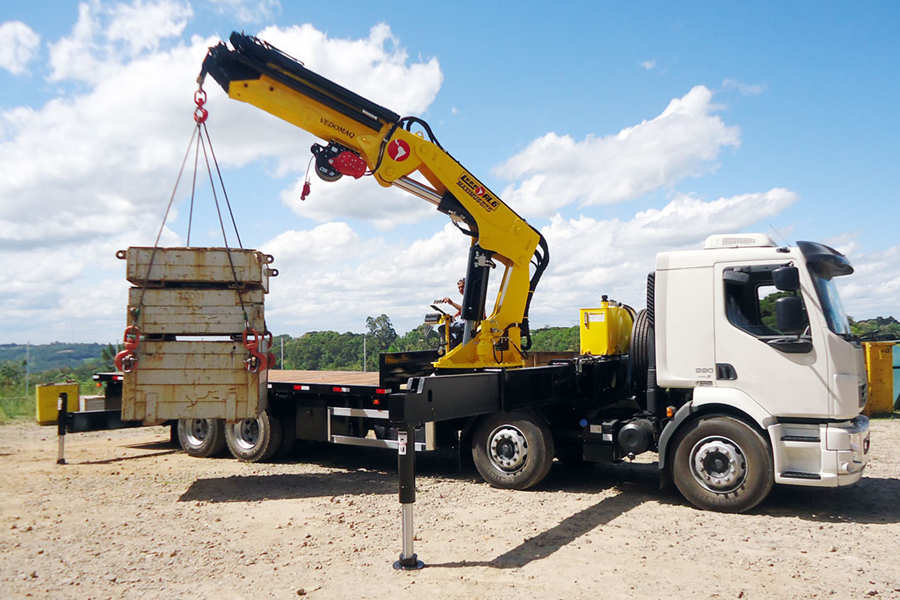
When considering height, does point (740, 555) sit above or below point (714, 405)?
below

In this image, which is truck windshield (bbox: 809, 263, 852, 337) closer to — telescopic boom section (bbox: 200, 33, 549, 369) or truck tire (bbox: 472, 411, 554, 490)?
truck tire (bbox: 472, 411, 554, 490)

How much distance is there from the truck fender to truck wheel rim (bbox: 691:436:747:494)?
28 centimetres

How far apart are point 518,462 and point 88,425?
7.05m

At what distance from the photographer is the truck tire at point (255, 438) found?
33.1 feet

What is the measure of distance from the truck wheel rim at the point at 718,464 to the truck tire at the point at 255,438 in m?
5.75

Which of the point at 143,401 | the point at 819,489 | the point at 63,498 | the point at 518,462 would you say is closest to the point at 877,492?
the point at 819,489

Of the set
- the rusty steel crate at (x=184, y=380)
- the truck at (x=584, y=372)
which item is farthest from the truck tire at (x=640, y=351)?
the rusty steel crate at (x=184, y=380)

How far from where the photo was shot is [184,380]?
27.9 feet

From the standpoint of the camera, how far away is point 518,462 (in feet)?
26.8

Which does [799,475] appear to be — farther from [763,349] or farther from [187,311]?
[187,311]

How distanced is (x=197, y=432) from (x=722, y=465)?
7.74 metres

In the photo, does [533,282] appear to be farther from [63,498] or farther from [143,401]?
[63,498]

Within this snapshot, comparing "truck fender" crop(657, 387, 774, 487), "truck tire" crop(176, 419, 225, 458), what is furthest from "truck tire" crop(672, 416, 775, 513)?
"truck tire" crop(176, 419, 225, 458)

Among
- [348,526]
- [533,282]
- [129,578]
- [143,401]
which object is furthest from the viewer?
[533,282]
